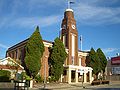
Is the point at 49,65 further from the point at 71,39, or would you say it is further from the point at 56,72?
the point at 71,39

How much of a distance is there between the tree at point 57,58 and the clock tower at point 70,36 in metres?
5.07

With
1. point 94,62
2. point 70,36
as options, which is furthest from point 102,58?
point 70,36

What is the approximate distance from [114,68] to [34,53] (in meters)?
34.1

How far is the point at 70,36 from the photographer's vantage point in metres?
59.1

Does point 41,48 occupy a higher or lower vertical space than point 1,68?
higher

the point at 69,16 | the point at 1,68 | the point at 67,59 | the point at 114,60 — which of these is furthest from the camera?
the point at 114,60

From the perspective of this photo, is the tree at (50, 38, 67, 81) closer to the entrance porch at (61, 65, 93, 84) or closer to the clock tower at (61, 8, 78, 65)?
the entrance porch at (61, 65, 93, 84)

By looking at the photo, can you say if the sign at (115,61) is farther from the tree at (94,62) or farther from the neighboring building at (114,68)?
the tree at (94,62)

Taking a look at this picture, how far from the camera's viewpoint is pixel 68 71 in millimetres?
53812

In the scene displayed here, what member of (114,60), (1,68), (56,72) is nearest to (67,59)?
(56,72)

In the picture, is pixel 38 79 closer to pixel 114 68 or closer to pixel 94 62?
pixel 94 62

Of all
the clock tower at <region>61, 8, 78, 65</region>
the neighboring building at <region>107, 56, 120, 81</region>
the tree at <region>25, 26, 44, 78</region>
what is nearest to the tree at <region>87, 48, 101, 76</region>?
the clock tower at <region>61, 8, 78, 65</region>

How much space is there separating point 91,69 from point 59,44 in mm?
11366

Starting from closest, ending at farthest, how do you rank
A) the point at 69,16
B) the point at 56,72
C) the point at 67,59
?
the point at 56,72 < the point at 67,59 < the point at 69,16
